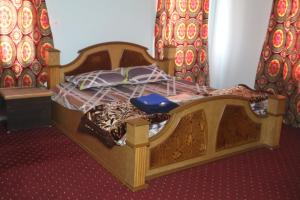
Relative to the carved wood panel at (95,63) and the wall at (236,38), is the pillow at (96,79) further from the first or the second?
the wall at (236,38)

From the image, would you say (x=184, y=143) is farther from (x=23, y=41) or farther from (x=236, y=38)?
(x=236, y=38)

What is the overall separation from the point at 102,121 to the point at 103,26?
187 centimetres

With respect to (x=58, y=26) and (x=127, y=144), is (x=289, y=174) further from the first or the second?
(x=58, y=26)

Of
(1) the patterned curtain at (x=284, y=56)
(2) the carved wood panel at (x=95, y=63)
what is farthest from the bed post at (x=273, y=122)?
(2) the carved wood panel at (x=95, y=63)

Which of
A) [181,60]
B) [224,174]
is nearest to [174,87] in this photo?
[181,60]

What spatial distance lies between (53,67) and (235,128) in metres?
2.04

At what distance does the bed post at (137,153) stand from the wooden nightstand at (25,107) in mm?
1447

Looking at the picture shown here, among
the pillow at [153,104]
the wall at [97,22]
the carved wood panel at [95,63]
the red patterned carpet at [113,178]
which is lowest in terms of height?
the red patterned carpet at [113,178]

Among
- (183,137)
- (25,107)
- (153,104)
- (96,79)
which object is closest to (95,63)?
(96,79)

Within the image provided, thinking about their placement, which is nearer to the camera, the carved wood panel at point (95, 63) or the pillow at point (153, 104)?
the pillow at point (153, 104)

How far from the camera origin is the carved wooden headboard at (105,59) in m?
3.86

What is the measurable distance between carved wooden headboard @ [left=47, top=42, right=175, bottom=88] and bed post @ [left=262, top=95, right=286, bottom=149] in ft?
5.43

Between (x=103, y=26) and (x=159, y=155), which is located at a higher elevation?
(x=103, y=26)

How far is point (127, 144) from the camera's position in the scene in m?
2.49
